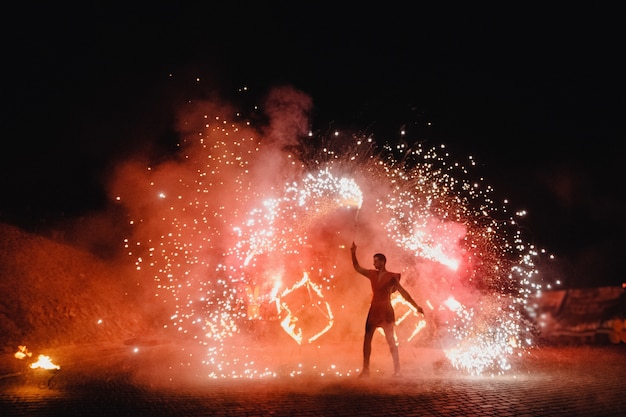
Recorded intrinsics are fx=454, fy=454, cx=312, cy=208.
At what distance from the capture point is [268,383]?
616cm

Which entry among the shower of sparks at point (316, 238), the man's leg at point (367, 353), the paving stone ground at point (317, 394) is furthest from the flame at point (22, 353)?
the man's leg at point (367, 353)

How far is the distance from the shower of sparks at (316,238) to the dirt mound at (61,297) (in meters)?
1.27

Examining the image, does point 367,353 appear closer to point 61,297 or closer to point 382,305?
point 382,305

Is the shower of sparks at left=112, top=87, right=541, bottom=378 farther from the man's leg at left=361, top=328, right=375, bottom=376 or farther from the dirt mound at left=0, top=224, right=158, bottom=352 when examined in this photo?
the man's leg at left=361, top=328, right=375, bottom=376

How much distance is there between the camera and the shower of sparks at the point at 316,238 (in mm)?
9961

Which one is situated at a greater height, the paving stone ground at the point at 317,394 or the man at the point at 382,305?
the man at the point at 382,305

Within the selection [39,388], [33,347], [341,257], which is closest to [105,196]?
[33,347]

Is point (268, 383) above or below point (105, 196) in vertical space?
below

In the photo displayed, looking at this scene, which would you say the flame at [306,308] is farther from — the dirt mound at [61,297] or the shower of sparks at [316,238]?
the dirt mound at [61,297]

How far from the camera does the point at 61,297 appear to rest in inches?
424

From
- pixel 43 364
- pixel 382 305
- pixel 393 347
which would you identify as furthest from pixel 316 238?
pixel 43 364

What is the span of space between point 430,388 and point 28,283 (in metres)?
9.50

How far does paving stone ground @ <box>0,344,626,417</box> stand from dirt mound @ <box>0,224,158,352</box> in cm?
265

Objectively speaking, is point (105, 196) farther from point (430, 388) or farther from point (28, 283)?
point (430, 388)
